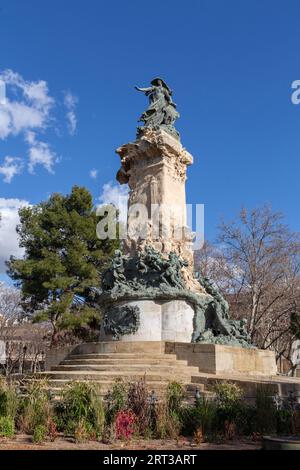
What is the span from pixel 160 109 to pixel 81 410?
1647 centimetres

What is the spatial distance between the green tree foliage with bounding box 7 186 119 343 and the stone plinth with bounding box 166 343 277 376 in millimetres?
17460

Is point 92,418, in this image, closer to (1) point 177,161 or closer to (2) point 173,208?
(2) point 173,208

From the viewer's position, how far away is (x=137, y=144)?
2094cm

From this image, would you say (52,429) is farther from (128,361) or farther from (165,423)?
(128,361)

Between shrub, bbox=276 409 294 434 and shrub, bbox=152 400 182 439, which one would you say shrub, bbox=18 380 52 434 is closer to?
shrub, bbox=152 400 182 439

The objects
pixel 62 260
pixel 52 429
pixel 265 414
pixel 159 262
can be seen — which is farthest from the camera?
pixel 62 260

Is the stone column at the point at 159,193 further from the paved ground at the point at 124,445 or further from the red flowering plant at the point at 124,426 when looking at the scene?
the paved ground at the point at 124,445

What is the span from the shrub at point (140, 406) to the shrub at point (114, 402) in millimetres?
137

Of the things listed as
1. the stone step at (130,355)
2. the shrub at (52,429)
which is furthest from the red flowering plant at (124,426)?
the stone step at (130,355)

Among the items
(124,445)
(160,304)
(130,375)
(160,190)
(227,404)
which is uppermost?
(160,190)

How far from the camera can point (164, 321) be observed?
1744cm

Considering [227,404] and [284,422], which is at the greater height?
[227,404]

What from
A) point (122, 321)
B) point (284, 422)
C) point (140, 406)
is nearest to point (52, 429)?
point (140, 406)

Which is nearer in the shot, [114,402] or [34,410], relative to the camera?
[34,410]
